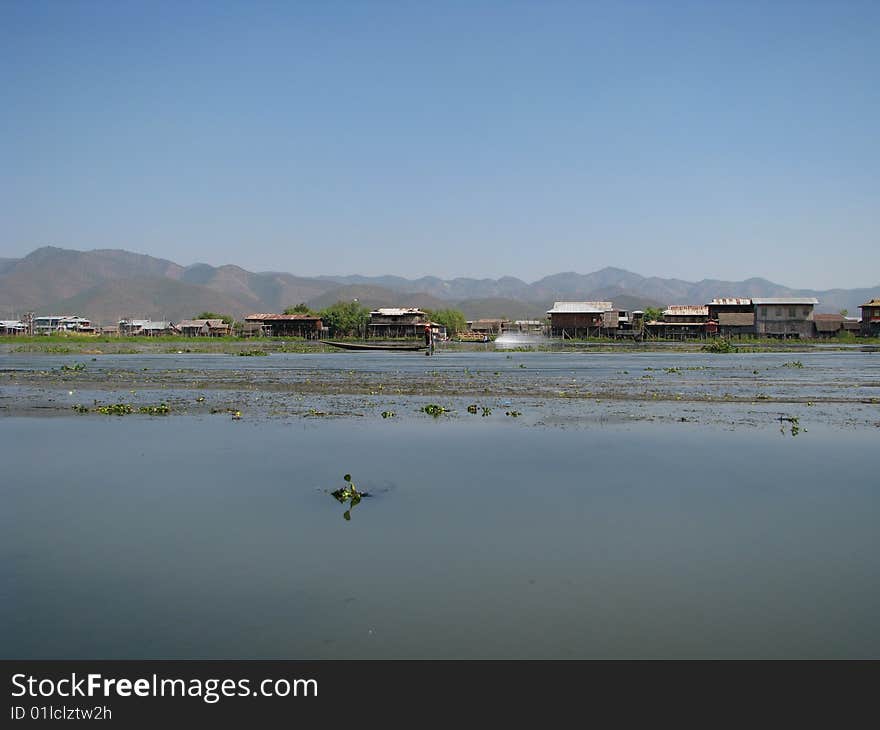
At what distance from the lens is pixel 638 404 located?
2602 cm

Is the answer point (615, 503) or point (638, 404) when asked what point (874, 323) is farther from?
point (615, 503)

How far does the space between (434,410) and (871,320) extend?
108851 millimetres

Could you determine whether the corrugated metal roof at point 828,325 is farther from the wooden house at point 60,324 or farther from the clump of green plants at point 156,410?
the wooden house at point 60,324

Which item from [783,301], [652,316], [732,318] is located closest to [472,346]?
[652,316]

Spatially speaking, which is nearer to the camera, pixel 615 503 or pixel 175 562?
pixel 175 562

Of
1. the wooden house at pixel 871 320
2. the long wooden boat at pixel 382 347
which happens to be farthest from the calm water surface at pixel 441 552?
the wooden house at pixel 871 320

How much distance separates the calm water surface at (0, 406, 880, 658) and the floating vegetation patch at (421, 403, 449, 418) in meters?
5.95

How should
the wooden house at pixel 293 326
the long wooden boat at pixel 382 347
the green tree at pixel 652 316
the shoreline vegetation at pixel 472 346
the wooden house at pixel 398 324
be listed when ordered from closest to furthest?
the long wooden boat at pixel 382 347, the shoreline vegetation at pixel 472 346, the wooden house at pixel 398 324, the green tree at pixel 652 316, the wooden house at pixel 293 326

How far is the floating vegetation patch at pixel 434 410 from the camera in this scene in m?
22.8

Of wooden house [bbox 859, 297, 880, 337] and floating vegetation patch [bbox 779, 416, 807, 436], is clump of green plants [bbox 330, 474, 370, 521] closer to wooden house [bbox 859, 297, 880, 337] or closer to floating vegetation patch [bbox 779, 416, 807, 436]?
floating vegetation patch [bbox 779, 416, 807, 436]

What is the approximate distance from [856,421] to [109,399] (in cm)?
2546

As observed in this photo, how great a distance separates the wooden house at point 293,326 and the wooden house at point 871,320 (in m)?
86.7
